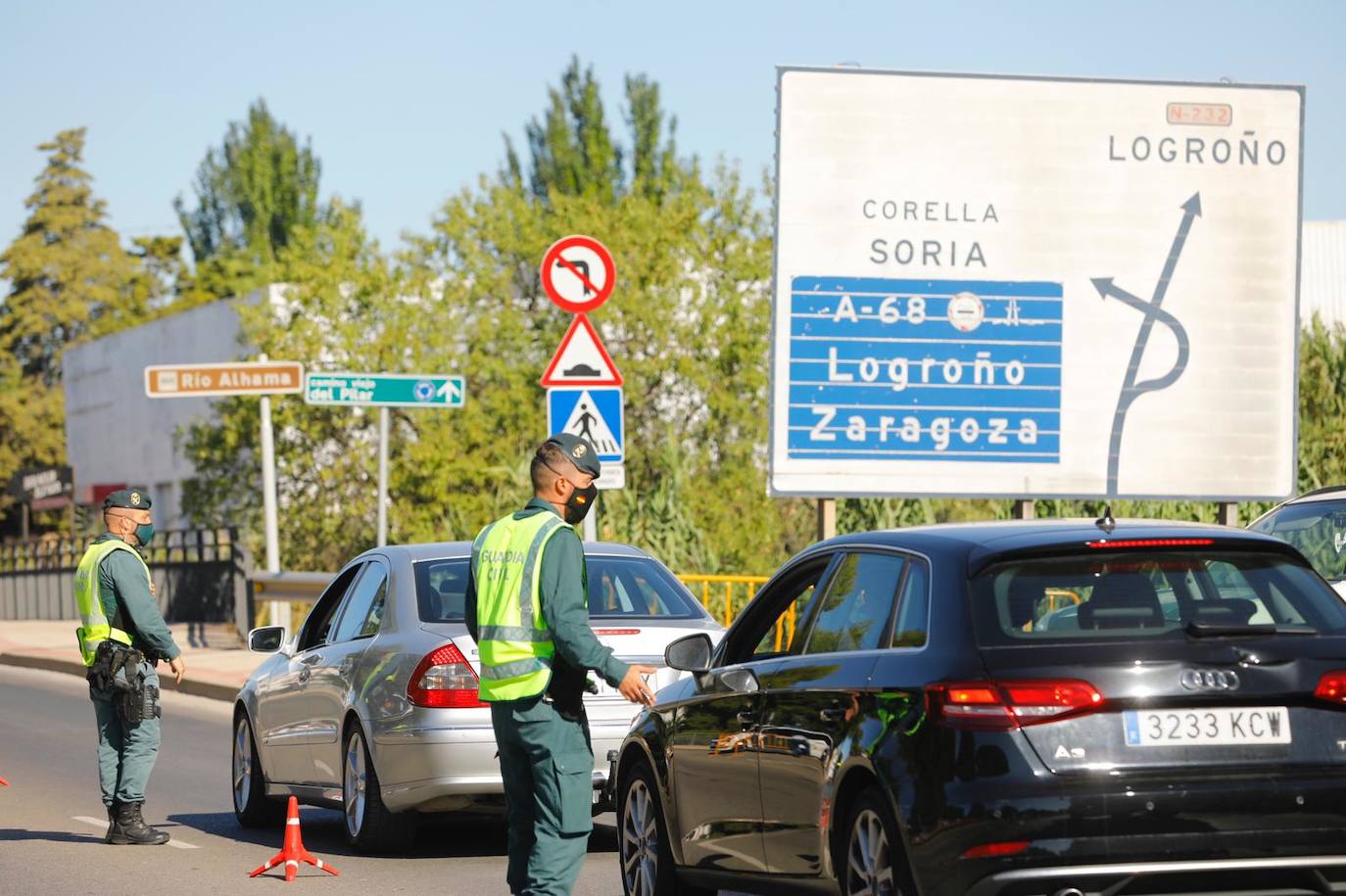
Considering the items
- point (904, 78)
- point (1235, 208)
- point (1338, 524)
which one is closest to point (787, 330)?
point (904, 78)

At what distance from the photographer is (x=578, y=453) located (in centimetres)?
777

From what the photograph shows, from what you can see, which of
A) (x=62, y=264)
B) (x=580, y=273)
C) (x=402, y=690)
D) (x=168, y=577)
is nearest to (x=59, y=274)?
(x=62, y=264)

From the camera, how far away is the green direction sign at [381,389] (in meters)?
20.9

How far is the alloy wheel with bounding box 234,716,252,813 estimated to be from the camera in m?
12.6

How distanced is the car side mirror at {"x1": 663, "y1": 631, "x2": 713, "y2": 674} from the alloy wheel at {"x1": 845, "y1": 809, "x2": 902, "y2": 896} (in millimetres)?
1300

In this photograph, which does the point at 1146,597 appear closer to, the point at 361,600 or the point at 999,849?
the point at 999,849

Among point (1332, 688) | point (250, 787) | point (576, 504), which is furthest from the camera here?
point (250, 787)

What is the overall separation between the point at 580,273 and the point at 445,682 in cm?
590

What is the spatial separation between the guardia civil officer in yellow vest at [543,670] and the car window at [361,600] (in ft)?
12.0

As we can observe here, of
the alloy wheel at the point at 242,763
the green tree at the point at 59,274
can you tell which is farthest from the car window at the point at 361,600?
the green tree at the point at 59,274

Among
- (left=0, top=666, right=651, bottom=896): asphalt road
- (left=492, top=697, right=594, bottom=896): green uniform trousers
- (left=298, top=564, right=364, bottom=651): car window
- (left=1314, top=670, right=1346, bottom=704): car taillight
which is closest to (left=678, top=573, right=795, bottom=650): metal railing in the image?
(left=0, top=666, right=651, bottom=896): asphalt road

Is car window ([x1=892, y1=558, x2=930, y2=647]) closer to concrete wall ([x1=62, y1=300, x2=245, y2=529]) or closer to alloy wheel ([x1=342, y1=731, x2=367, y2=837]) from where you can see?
alloy wheel ([x1=342, y1=731, x2=367, y2=837])

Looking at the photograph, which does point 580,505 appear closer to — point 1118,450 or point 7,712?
point 1118,450

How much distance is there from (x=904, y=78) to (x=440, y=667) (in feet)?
30.1
